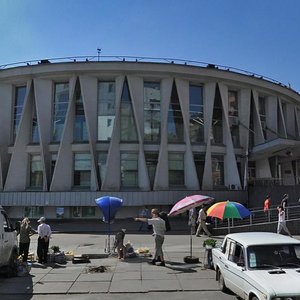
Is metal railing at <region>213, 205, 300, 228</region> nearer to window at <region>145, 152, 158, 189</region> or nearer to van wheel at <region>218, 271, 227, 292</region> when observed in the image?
window at <region>145, 152, 158, 189</region>

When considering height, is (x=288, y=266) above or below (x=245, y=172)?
below

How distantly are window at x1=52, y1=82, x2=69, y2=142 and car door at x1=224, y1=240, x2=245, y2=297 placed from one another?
1053 inches

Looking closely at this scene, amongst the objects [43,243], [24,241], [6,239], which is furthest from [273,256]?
[24,241]

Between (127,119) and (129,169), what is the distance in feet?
13.1

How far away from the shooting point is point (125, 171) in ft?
109

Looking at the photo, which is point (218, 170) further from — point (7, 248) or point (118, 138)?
point (7, 248)

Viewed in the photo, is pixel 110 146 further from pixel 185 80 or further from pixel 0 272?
pixel 0 272

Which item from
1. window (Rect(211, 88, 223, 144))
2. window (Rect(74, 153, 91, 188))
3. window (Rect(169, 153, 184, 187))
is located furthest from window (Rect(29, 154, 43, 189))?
window (Rect(211, 88, 223, 144))

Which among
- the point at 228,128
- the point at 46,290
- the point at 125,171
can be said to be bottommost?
the point at 46,290

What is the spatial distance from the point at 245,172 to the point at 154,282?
25991mm

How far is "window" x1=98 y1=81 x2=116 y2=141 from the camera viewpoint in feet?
111

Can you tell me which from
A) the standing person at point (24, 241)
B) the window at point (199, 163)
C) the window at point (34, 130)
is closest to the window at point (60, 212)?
the window at point (34, 130)

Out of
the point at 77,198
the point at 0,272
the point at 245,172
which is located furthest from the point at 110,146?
the point at 0,272

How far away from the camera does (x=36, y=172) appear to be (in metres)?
34.5
